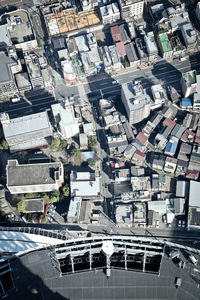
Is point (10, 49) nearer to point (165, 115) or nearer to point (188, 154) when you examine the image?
point (165, 115)

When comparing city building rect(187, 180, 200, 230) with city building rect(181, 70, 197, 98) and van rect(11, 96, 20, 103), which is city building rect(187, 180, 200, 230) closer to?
city building rect(181, 70, 197, 98)

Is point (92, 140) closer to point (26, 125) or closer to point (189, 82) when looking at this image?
point (26, 125)

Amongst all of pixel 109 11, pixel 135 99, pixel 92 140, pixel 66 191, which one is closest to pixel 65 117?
pixel 92 140

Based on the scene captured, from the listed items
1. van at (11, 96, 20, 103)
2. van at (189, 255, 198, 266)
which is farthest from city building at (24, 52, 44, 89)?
van at (189, 255, 198, 266)

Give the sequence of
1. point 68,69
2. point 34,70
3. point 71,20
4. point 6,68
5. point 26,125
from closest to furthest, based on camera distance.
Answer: point 26,125 → point 6,68 → point 34,70 → point 68,69 → point 71,20

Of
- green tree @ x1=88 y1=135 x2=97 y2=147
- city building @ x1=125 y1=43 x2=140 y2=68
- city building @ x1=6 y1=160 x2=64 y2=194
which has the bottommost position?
city building @ x1=6 y1=160 x2=64 y2=194

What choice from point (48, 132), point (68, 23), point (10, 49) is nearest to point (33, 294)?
point (48, 132)
